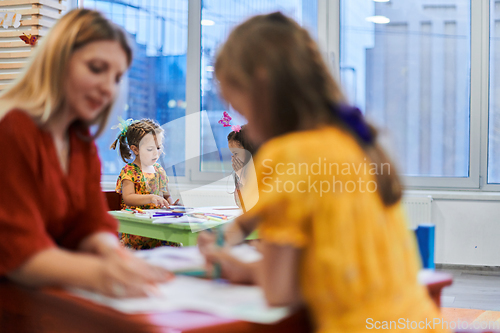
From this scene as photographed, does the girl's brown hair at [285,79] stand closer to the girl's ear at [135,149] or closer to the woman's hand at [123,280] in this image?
the woman's hand at [123,280]

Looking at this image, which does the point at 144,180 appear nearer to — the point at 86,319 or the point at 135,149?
the point at 135,149

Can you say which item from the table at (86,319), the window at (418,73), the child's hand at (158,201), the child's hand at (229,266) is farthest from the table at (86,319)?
the window at (418,73)

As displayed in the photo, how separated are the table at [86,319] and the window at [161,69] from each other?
411 centimetres

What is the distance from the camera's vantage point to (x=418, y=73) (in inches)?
167

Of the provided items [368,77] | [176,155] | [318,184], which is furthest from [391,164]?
Answer: [176,155]

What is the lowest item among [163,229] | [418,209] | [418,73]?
[418,209]

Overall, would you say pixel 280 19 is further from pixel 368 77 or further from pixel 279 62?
pixel 368 77

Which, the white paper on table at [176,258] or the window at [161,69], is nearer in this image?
the white paper on table at [176,258]

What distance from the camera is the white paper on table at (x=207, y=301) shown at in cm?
60

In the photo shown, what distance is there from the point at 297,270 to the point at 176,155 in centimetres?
435

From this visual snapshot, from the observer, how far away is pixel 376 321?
0.59m

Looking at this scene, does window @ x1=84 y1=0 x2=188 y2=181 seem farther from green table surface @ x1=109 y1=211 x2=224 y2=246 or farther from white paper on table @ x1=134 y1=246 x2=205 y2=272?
white paper on table @ x1=134 y1=246 x2=205 y2=272

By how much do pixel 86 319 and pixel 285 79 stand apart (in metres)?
0.39

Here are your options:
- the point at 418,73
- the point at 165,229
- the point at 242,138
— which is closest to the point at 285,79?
the point at 165,229
